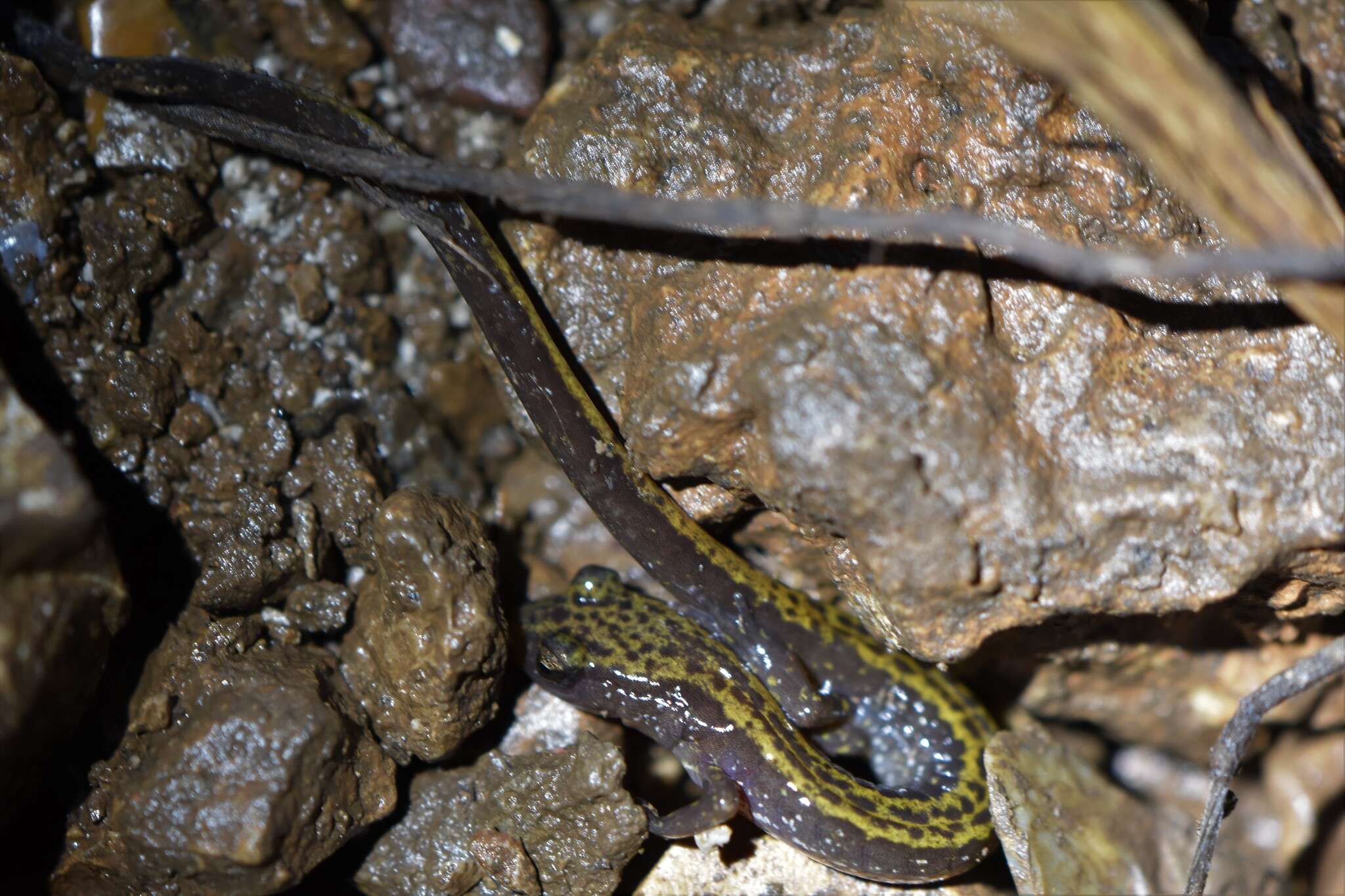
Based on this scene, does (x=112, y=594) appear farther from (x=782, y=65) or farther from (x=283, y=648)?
(x=782, y=65)

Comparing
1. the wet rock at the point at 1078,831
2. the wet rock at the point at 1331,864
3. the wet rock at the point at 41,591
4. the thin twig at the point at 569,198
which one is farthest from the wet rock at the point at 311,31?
the wet rock at the point at 1331,864

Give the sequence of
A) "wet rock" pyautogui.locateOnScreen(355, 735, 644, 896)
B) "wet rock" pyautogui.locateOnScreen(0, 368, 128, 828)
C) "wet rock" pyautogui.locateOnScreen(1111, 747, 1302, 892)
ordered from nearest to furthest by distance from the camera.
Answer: "wet rock" pyautogui.locateOnScreen(0, 368, 128, 828) → "wet rock" pyautogui.locateOnScreen(355, 735, 644, 896) → "wet rock" pyautogui.locateOnScreen(1111, 747, 1302, 892)

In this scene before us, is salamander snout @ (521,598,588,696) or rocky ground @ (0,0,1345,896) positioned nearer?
rocky ground @ (0,0,1345,896)

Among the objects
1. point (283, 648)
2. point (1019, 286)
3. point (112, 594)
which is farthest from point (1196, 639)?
point (112, 594)

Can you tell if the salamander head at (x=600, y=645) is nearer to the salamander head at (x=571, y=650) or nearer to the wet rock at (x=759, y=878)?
the salamander head at (x=571, y=650)

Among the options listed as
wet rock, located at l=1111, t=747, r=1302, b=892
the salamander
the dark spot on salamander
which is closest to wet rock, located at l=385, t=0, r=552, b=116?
the salamander

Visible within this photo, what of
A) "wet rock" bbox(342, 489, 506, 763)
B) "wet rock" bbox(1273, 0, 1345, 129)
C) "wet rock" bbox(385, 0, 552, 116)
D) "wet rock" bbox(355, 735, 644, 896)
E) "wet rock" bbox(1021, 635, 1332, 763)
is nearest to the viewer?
"wet rock" bbox(342, 489, 506, 763)

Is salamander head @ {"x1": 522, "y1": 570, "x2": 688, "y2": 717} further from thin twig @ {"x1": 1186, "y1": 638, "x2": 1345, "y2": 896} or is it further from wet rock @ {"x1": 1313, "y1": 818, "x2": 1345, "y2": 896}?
wet rock @ {"x1": 1313, "y1": 818, "x2": 1345, "y2": 896}
